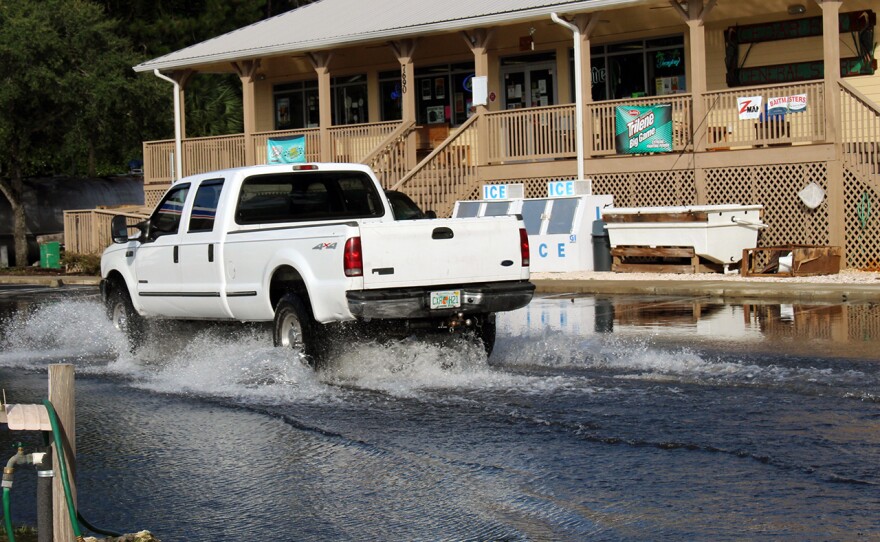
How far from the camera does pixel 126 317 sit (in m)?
13.9

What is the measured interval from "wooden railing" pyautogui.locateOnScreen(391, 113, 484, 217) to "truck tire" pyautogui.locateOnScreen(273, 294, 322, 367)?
1592 centimetres

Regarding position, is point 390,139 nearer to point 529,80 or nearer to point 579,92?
point 529,80

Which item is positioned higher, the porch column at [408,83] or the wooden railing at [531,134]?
the porch column at [408,83]

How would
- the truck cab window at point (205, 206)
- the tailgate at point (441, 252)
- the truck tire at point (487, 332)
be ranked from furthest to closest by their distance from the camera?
the truck cab window at point (205, 206) → the truck tire at point (487, 332) → the tailgate at point (441, 252)

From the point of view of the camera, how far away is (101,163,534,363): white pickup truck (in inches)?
424

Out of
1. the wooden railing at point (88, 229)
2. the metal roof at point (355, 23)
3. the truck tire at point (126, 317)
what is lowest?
the truck tire at point (126, 317)

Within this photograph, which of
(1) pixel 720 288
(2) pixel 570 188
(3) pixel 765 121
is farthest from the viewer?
(2) pixel 570 188

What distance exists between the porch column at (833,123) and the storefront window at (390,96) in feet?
43.6

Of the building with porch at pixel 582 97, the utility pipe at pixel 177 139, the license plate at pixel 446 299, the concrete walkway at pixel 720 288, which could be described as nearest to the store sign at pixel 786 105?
the building with porch at pixel 582 97

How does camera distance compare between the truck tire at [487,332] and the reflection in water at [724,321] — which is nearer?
the truck tire at [487,332]

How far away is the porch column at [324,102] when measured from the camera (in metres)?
30.2

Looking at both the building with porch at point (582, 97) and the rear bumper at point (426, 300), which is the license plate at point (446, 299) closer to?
the rear bumper at point (426, 300)

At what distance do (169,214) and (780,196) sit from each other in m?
13.6

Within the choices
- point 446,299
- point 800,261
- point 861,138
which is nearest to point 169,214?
point 446,299
